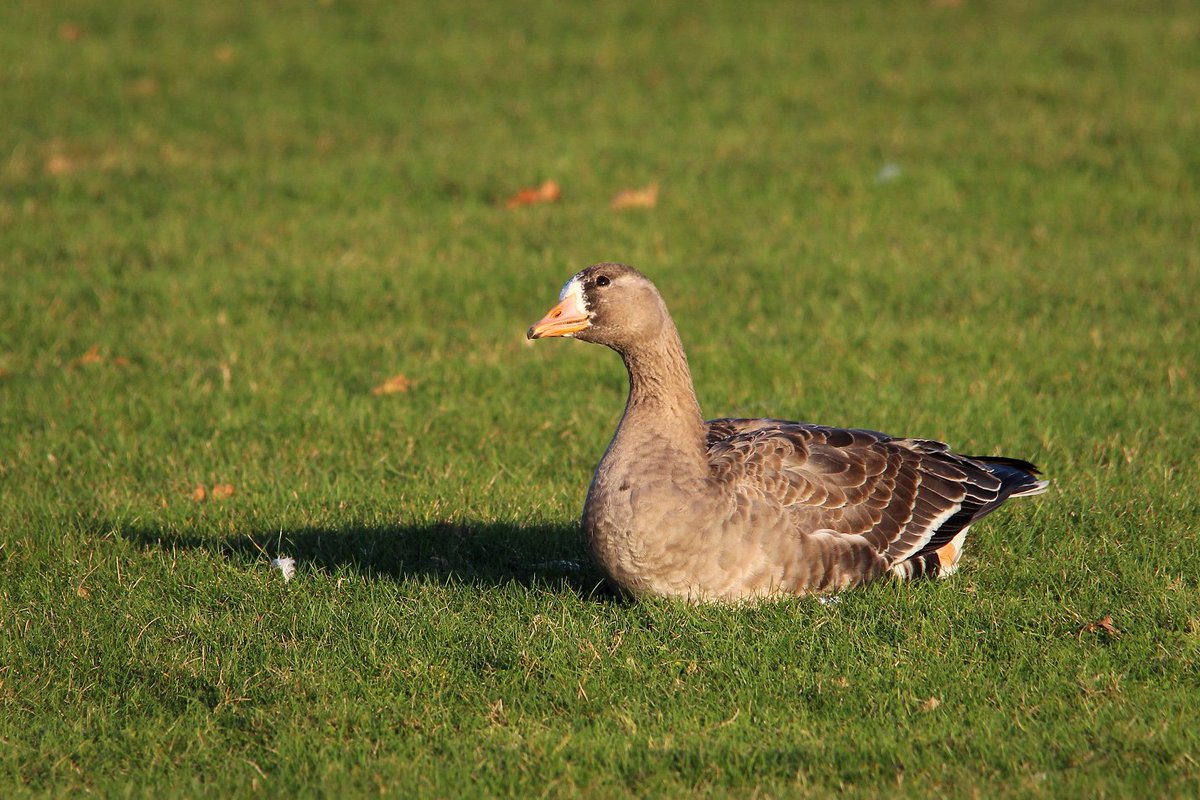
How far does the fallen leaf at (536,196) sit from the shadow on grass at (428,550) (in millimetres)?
6652

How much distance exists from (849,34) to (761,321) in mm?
8621

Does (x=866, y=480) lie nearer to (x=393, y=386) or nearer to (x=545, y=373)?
(x=545, y=373)

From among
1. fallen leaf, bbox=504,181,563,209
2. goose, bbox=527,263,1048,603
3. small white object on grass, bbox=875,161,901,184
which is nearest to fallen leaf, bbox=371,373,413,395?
goose, bbox=527,263,1048,603

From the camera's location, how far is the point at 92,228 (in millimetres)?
12922

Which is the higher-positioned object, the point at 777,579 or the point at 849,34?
the point at 849,34

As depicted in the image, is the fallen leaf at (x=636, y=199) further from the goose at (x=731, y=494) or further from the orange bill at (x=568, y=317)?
the orange bill at (x=568, y=317)

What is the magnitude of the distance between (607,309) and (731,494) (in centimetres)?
102

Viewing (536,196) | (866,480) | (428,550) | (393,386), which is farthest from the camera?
(536,196)

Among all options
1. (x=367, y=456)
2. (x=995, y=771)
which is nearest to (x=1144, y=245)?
(x=367, y=456)

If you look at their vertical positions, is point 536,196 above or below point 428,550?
above

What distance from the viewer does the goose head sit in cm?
645

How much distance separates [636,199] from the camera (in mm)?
13586

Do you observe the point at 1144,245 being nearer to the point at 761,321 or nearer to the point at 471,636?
the point at 761,321

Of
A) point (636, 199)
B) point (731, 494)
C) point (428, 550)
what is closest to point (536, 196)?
point (636, 199)
